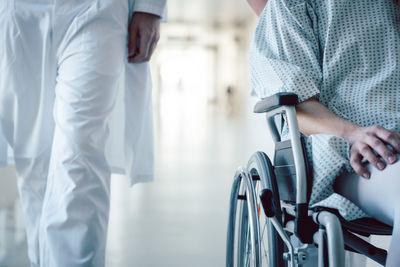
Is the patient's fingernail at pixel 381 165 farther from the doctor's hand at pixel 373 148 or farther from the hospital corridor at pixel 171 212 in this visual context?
the hospital corridor at pixel 171 212

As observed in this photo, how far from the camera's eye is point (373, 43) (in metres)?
1.05

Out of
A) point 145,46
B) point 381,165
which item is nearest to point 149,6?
point 145,46

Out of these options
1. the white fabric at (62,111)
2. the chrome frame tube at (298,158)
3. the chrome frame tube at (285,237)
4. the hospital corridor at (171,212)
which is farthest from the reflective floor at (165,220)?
the chrome frame tube at (298,158)

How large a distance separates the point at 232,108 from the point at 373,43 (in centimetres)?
1655

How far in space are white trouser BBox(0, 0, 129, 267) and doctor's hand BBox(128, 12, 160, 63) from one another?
0.06 metres

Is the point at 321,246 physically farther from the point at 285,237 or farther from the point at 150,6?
the point at 150,6

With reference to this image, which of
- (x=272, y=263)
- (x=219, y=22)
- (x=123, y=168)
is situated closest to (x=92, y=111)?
(x=123, y=168)

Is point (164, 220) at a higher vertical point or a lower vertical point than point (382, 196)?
lower

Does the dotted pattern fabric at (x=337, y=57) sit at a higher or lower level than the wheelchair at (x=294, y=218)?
higher

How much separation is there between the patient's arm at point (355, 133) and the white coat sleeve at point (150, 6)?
670 mm

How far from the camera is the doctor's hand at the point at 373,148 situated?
0.80m

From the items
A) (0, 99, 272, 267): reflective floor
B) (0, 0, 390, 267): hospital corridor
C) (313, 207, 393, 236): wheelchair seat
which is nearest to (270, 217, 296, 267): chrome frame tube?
(313, 207, 393, 236): wheelchair seat

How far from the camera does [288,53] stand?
105 centimetres

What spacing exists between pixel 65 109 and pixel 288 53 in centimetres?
66
